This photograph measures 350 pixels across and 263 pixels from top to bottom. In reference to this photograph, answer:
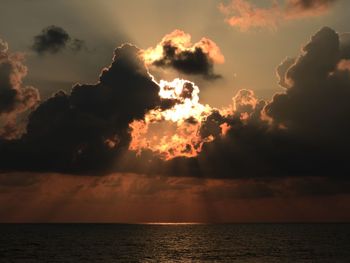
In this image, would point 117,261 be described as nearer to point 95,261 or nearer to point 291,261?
point 95,261

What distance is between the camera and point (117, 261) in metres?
120

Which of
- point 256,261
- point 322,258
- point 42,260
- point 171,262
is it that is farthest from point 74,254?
point 322,258

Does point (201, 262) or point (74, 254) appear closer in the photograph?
point (201, 262)

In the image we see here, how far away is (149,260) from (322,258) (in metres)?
41.2

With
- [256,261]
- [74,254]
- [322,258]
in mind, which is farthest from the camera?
[74,254]

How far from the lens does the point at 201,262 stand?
118 m

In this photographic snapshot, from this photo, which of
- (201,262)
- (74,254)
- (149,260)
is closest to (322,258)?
(201,262)

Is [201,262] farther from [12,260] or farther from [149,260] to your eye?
[12,260]

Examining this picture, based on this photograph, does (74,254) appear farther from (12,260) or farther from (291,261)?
(291,261)

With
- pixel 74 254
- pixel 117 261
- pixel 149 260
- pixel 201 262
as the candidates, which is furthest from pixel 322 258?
pixel 74 254

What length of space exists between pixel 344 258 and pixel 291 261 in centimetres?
1422

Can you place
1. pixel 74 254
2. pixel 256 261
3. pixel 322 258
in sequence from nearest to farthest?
pixel 256 261 → pixel 322 258 → pixel 74 254

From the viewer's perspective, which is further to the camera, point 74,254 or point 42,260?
point 74,254

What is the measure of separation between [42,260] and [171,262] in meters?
30.0
